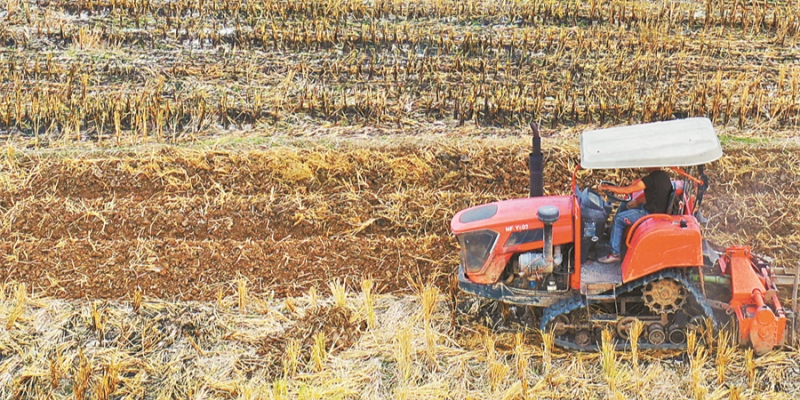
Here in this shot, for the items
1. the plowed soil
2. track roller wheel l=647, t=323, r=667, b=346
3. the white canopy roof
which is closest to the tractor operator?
the white canopy roof

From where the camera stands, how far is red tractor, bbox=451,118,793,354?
6367mm

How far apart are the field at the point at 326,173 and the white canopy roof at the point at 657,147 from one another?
1.37 m

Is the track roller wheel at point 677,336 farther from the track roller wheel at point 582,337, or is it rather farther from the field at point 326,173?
the track roller wheel at point 582,337

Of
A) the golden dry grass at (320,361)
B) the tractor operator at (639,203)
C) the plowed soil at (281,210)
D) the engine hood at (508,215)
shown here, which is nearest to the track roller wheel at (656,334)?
the golden dry grass at (320,361)

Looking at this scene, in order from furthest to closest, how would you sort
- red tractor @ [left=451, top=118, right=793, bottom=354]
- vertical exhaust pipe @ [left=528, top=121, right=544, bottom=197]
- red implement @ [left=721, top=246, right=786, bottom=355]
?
vertical exhaust pipe @ [left=528, top=121, right=544, bottom=197] → red implement @ [left=721, top=246, right=786, bottom=355] → red tractor @ [left=451, top=118, right=793, bottom=354]

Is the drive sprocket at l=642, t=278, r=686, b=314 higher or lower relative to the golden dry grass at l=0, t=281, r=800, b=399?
higher

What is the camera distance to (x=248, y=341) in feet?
23.6

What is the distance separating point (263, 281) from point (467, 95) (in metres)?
4.81

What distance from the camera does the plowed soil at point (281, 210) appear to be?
8109 millimetres

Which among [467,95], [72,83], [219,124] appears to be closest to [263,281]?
[219,124]

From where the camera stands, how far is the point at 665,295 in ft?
21.5

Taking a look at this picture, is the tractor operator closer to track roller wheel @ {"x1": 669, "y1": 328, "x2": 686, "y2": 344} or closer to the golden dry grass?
track roller wheel @ {"x1": 669, "y1": 328, "x2": 686, "y2": 344}

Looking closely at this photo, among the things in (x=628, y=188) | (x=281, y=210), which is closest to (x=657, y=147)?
(x=628, y=188)

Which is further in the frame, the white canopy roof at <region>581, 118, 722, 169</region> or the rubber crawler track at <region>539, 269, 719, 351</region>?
the rubber crawler track at <region>539, 269, 719, 351</region>
